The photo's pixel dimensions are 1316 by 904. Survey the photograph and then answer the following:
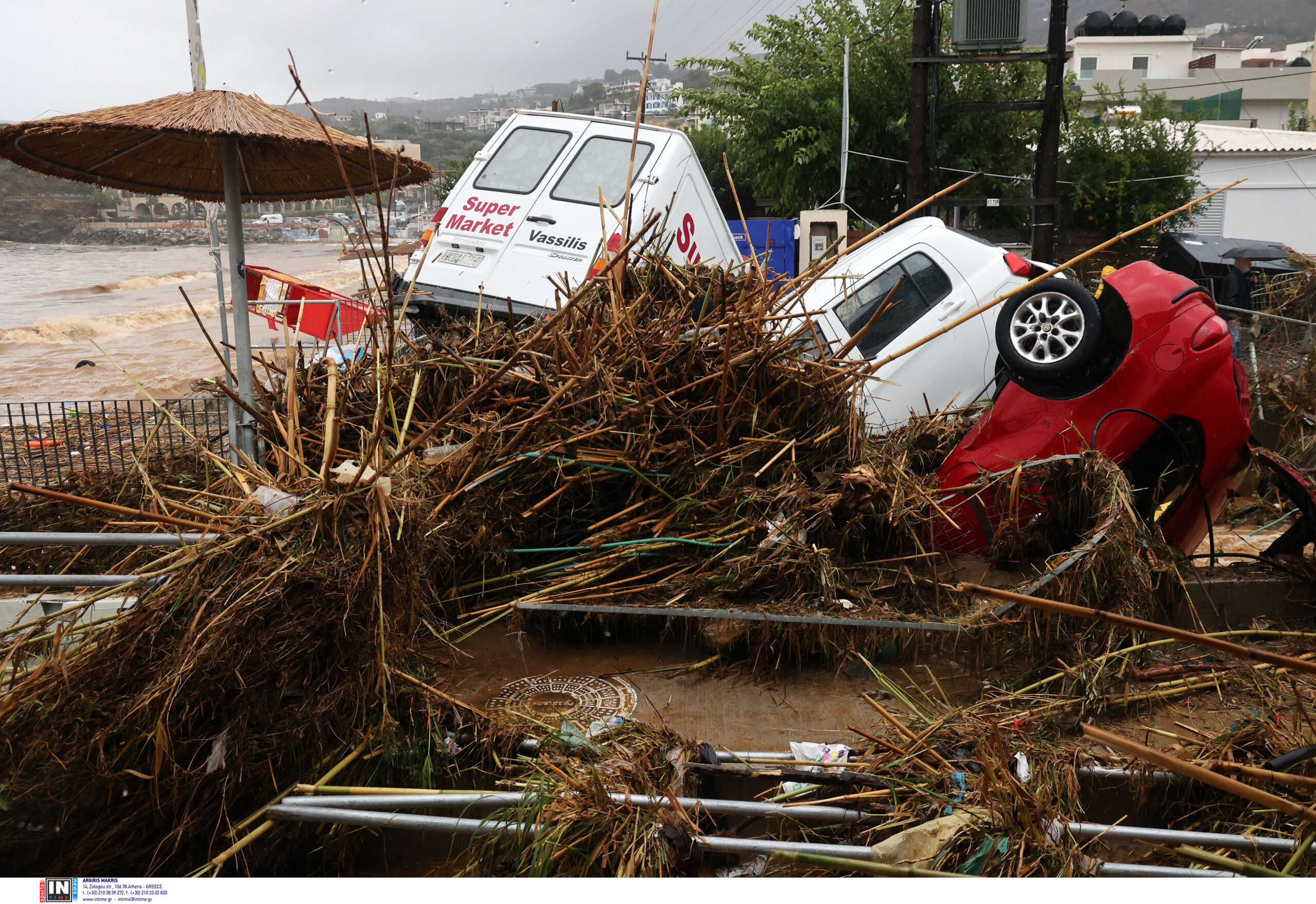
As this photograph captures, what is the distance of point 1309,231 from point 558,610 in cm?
3707

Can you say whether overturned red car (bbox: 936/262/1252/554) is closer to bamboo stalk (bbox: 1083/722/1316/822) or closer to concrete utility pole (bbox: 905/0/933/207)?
bamboo stalk (bbox: 1083/722/1316/822)

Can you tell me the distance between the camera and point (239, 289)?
4.94 metres

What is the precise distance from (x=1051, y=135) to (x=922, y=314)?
302 inches

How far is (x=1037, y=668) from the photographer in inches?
139

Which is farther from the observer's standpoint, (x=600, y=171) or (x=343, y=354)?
(x=600, y=171)

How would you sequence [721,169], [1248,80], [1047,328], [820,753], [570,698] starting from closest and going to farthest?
[820,753] → [570,698] → [1047,328] → [721,169] → [1248,80]

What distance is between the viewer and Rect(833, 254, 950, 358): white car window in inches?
226

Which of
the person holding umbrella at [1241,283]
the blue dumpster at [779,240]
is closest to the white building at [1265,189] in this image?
the person holding umbrella at [1241,283]

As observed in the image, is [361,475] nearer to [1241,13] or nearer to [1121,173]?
[1121,173]

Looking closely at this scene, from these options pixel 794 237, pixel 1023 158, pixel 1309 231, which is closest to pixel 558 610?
pixel 794 237

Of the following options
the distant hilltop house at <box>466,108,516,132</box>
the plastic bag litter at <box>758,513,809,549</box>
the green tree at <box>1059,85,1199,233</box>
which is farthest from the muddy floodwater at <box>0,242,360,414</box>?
the green tree at <box>1059,85,1199,233</box>

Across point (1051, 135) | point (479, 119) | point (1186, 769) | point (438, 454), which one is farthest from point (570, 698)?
point (479, 119)

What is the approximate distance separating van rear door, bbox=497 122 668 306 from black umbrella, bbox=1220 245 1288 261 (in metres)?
9.48

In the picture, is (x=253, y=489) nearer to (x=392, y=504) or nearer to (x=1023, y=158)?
(x=392, y=504)
